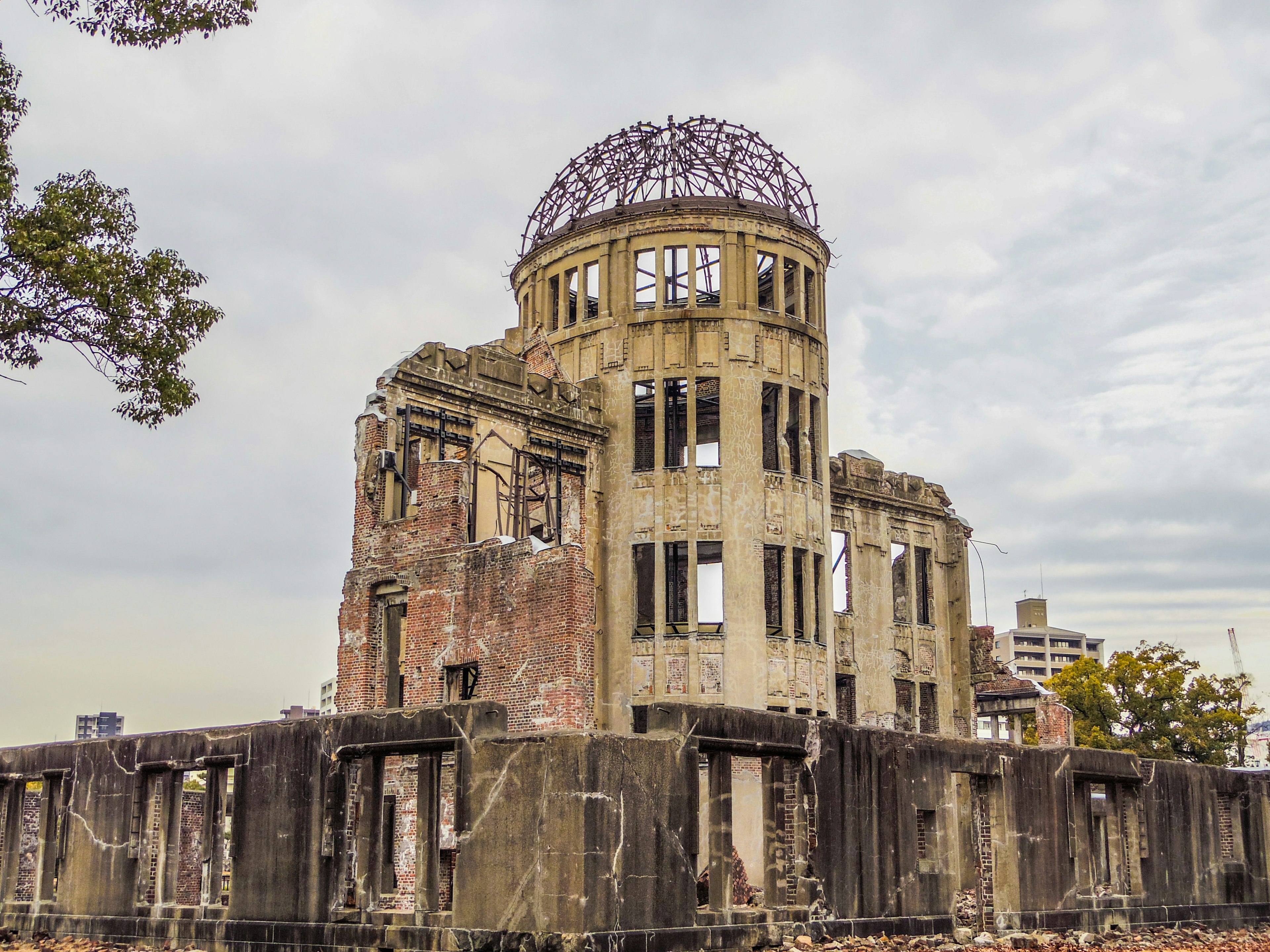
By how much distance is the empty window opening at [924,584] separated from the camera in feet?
116

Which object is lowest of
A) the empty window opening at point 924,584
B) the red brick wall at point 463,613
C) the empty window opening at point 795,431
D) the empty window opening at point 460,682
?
the empty window opening at point 460,682

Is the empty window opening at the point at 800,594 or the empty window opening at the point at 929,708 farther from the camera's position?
the empty window opening at the point at 929,708

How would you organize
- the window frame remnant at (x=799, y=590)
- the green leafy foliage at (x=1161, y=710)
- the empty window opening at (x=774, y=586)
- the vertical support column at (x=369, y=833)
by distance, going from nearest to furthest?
the vertical support column at (x=369, y=833), the empty window opening at (x=774, y=586), the window frame remnant at (x=799, y=590), the green leafy foliage at (x=1161, y=710)

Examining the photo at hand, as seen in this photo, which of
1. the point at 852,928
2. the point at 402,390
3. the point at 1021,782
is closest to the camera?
the point at 852,928

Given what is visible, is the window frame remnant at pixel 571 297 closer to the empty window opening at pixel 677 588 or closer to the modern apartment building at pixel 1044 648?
the empty window opening at pixel 677 588

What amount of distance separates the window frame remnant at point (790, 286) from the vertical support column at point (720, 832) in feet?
53.5

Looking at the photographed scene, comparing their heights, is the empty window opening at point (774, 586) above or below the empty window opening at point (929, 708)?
above

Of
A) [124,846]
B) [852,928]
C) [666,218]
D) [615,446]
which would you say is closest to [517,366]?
[615,446]

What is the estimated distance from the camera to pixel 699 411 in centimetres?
3086

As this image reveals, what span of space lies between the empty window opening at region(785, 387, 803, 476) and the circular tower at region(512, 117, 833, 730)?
0.03m

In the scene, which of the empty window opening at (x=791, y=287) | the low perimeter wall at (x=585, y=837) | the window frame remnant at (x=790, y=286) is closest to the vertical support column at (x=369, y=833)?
the low perimeter wall at (x=585, y=837)

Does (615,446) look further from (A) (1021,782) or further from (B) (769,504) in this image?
(A) (1021,782)

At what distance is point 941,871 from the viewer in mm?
17188

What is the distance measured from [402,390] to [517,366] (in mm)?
3222
